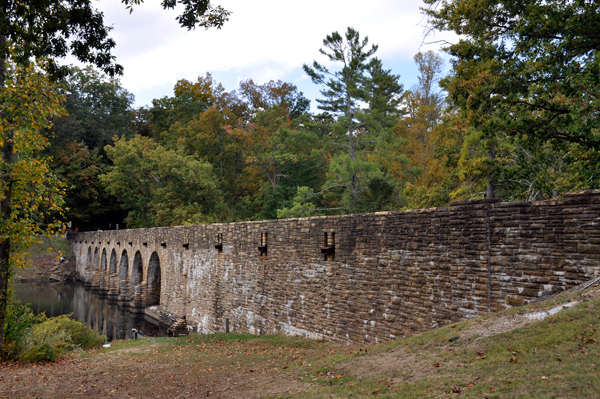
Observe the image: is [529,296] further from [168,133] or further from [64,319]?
[168,133]

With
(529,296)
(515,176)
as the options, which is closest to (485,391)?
(529,296)

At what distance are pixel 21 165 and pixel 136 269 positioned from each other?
67.1 feet

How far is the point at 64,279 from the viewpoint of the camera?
42.9m

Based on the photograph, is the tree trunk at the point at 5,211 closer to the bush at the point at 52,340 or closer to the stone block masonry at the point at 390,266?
the bush at the point at 52,340

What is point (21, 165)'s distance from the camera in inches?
358

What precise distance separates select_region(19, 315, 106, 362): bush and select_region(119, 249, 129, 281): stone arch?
60.6 ft

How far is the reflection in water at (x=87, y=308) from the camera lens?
69.0 feet

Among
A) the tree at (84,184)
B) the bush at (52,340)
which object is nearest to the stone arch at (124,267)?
the bush at (52,340)

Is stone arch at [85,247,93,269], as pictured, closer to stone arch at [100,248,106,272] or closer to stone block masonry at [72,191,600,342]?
stone arch at [100,248,106,272]

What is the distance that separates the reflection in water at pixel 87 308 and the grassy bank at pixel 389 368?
11035 mm

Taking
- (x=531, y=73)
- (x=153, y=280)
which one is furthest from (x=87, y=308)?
(x=531, y=73)

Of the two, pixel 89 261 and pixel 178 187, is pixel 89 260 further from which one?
pixel 178 187

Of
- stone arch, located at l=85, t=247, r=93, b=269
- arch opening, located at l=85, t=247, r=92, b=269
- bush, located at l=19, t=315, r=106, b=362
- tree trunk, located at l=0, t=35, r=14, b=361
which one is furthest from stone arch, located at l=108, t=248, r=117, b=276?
tree trunk, located at l=0, t=35, r=14, b=361

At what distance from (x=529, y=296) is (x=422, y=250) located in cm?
205
